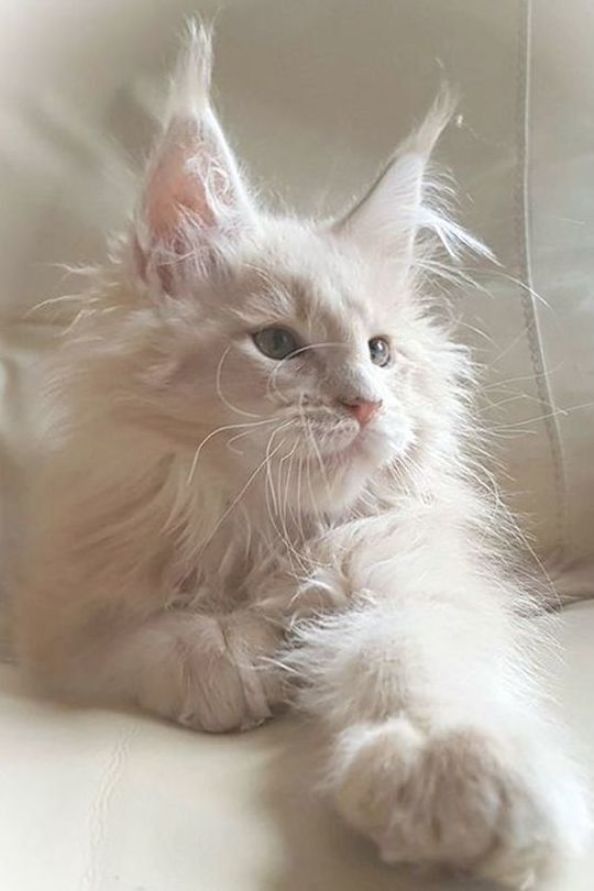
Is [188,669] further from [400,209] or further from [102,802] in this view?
[400,209]

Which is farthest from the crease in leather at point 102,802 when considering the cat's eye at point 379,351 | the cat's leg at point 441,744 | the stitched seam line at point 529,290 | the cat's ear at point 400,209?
the stitched seam line at point 529,290

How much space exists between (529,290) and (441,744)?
3.10 feet

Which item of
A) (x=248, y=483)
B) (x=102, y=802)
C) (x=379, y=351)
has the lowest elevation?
(x=102, y=802)

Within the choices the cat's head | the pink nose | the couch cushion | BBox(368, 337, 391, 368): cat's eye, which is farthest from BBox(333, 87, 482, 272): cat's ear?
the couch cushion

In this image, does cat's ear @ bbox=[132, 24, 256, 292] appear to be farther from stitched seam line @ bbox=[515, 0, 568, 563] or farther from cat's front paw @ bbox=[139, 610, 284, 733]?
stitched seam line @ bbox=[515, 0, 568, 563]

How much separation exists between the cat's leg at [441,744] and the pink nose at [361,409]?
187mm

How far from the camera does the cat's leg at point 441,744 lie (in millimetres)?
861

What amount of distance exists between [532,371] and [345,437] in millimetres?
549

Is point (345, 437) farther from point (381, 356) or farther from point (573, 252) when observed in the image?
point (573, 252)

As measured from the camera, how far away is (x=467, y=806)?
0.85m

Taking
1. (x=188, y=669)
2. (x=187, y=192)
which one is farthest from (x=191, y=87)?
(x=188, y=669)

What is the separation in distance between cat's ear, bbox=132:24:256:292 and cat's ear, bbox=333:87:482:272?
0.16 m

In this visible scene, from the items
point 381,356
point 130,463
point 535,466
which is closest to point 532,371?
point 535,466

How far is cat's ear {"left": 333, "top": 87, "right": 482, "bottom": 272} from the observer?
1442mm
